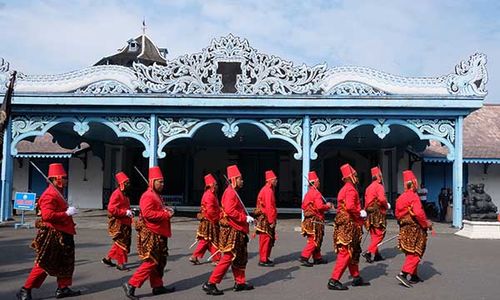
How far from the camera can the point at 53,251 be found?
6.36 meters

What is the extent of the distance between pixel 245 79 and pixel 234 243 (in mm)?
7706

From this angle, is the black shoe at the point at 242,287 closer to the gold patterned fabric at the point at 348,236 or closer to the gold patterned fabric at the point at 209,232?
the gold patterned fabric at the point at 348,236

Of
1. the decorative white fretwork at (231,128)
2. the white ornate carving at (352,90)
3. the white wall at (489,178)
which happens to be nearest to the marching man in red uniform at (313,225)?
the decorative white fretwork at (231,128)

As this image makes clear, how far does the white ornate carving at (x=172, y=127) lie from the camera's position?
47.1 feet

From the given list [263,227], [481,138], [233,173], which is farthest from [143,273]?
[481,138]

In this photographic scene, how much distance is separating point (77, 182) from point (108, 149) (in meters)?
1.77

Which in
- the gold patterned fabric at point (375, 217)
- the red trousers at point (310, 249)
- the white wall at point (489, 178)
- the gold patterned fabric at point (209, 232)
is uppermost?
the white wall at point (489, 178)

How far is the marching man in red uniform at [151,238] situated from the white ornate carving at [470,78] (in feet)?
32.1

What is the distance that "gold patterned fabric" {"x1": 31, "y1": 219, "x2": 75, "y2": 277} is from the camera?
630cm

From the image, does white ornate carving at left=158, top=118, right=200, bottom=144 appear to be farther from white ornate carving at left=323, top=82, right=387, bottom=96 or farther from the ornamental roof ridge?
white ornate carving at left=323, top=82, right=387, bottom=96

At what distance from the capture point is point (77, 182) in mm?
20547

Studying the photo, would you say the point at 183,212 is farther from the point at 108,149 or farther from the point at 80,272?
the point at 80,272

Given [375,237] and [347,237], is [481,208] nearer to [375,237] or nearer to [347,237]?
[375,237]

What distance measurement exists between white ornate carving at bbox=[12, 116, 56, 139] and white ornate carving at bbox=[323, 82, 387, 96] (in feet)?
25.0
